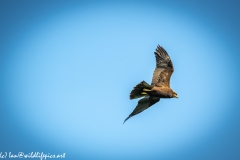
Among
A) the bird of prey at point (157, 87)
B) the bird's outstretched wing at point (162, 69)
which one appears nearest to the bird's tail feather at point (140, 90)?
the bird of prey at point (157, 87)

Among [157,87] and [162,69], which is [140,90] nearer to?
[157,87]

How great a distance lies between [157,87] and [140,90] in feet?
2.74

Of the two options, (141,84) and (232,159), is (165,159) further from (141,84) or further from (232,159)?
(141,84)

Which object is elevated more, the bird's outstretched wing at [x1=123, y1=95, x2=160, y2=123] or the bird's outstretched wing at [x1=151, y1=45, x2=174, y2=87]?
the bird's outstretched wing at [x1=151, y1=45, x2=174, y2=87]

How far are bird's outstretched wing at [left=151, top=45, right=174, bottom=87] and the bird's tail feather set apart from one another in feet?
1.90

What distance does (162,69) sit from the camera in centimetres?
1691

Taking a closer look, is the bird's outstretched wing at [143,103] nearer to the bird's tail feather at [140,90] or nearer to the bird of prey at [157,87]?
the bird of prey at [157,87]

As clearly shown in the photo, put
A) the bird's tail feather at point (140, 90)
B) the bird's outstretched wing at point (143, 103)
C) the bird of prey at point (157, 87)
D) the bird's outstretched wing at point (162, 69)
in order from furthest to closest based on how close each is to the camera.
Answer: the bird's outstretched wing at point (143, 103)
the bird's outstretched wing at point (162, 69)
the bird of prey at point (157, 87)
the bird's tail feather at point (140, 90)

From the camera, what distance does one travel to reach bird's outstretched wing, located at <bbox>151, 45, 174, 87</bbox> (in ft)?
55.1

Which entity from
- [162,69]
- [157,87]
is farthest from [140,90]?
[162,69]

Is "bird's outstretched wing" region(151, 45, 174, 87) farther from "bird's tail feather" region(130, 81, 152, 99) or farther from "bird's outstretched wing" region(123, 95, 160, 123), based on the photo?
"bird's outstretched wing" region(123, 95, 160, 123)

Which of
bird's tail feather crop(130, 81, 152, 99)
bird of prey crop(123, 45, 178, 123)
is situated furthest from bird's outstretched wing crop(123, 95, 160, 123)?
bird's tail feather crop(130, 81, 152, 99)

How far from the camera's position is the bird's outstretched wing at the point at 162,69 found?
16.8 metres

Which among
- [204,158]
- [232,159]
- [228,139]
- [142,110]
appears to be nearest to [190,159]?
[204,158]
